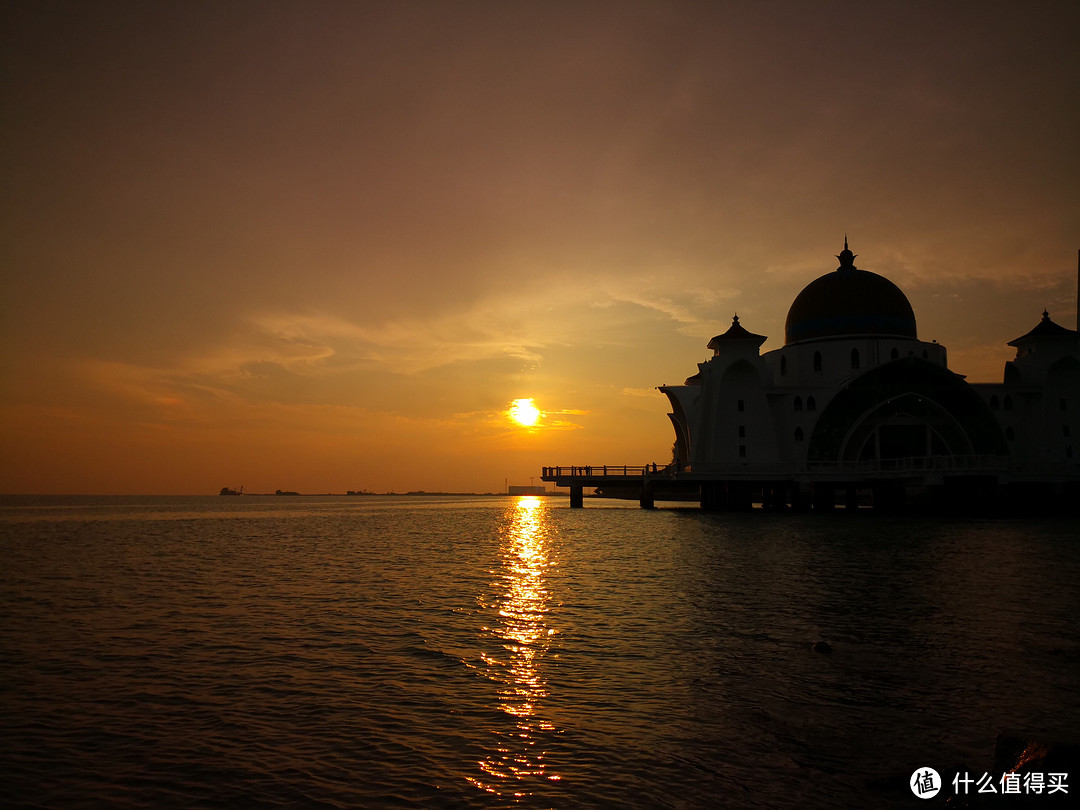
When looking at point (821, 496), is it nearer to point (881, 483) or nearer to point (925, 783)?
point (881, 483)

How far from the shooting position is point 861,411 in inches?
2499

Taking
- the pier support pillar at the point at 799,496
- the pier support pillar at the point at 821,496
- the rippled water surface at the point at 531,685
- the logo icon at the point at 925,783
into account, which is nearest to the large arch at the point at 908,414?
the pier support pillar at the point at 821,496

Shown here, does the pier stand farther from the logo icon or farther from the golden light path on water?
the logo icon

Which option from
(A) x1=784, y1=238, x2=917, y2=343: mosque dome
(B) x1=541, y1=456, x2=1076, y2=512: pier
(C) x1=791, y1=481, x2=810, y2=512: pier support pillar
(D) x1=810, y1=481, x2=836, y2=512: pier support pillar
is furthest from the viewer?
(A) x1=784, y1=238, x2=917, y2=343: mosque dome

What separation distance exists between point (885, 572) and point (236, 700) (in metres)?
21.2

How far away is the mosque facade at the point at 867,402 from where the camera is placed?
62438 millimetres

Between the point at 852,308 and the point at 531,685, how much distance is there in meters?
65.0

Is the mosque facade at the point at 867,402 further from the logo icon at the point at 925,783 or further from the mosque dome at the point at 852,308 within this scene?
the logo icon at the point at 925,783

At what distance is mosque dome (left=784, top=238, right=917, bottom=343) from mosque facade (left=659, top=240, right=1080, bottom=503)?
0.41ft

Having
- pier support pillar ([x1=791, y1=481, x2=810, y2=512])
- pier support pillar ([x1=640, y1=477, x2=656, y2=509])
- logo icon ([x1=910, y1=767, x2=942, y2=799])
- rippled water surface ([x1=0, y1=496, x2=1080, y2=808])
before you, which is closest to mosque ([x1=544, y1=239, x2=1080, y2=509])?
pier support pillar ([x1=791, y1=481, x2=810, y2=512])

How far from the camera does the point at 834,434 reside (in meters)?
64.3

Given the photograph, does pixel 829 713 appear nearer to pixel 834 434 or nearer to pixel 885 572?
pixel 885 572

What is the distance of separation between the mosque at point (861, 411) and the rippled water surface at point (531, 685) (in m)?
36.8

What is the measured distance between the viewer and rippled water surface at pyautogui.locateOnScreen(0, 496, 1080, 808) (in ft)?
26.8
